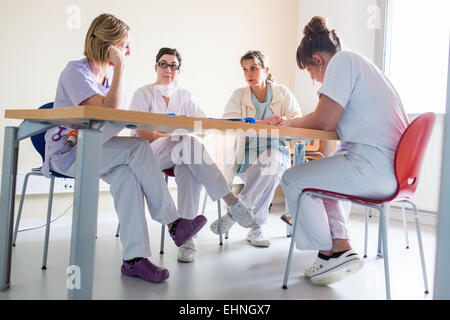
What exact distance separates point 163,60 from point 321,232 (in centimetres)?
137

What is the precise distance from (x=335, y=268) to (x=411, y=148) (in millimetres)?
569

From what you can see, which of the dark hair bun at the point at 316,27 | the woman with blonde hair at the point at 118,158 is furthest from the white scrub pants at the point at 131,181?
the dark hair bun at the point at 316,27

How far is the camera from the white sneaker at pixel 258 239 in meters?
2.36

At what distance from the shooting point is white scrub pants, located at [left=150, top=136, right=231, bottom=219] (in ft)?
6.22

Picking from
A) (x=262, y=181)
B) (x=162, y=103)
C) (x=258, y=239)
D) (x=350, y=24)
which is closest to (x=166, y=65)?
(x=162, y=103)

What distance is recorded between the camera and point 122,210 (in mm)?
1502

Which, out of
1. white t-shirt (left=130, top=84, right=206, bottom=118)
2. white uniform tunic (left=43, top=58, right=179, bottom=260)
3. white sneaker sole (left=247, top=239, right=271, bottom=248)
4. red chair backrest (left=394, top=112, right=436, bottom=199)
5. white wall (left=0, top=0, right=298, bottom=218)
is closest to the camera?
red chair backrest (left=394, top=112, right=436, bottom=199)

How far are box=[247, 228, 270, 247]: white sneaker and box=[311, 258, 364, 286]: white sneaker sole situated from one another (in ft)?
2.29

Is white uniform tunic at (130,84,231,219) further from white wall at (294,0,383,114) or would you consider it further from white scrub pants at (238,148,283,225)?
white wall at (294,0,383,114)

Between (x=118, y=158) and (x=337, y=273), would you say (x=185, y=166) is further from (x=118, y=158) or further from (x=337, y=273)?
(x=337, y=273)

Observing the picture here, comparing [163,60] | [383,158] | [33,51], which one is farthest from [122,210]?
[33,51]

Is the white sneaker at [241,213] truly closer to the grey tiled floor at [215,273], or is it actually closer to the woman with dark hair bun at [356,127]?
the grey tiled floor at [215,273]

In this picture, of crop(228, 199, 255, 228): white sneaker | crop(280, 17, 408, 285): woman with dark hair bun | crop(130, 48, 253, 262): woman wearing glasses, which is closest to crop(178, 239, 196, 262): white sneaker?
crop(130, 48, 253, 262): woman wearing glasses

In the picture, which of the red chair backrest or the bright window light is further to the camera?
the bright window light
